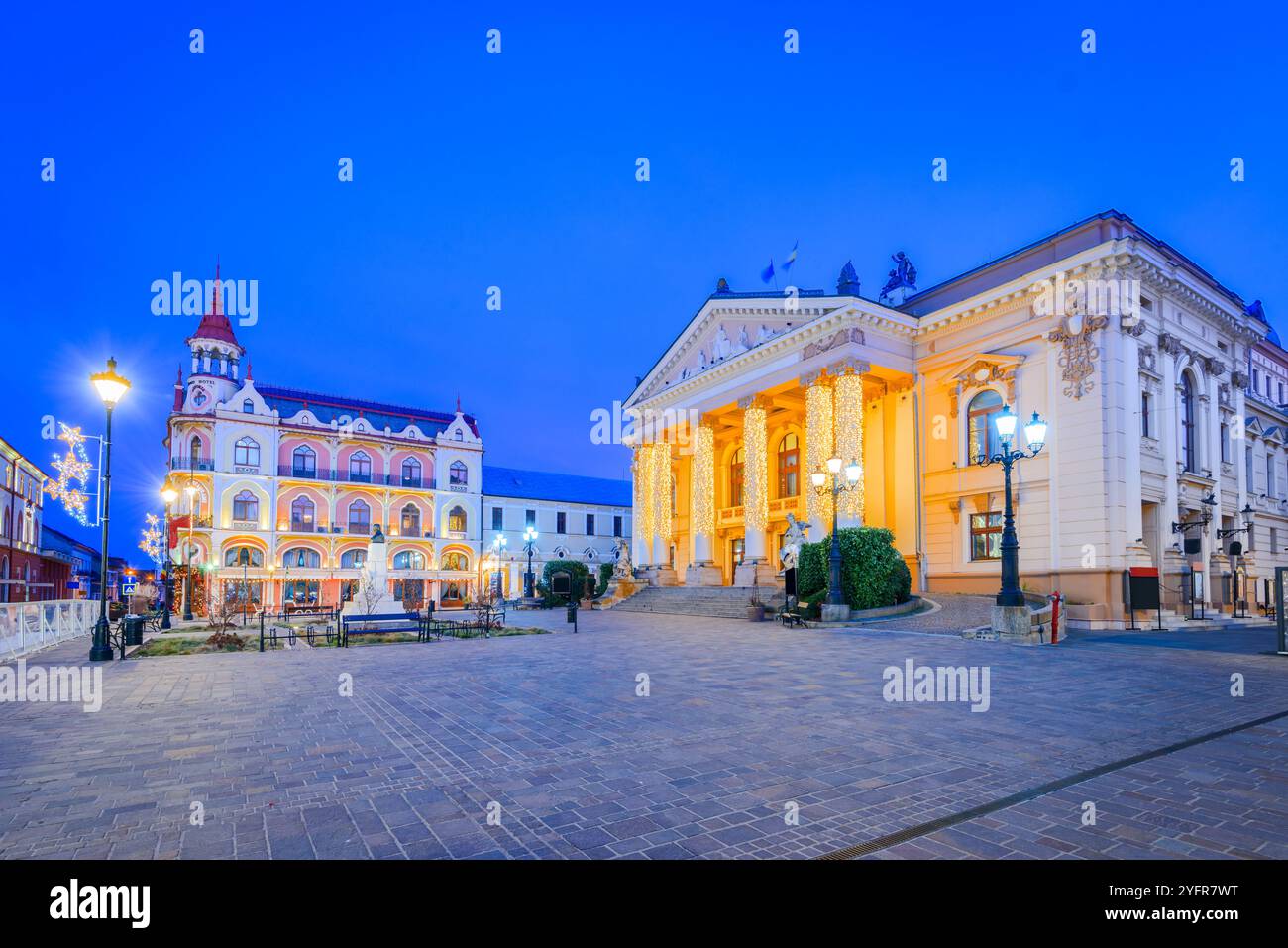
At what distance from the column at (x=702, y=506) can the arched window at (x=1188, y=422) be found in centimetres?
1994

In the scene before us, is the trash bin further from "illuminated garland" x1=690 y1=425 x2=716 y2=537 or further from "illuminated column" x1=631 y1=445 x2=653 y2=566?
"illuminated column" x1=631 y1=445 x2=653 y2=566

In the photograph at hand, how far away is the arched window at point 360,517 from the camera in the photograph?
50.4 m

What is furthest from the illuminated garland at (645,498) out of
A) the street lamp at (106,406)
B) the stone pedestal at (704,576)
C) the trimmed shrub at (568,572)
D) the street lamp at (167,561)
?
the street lamp at (106,406)

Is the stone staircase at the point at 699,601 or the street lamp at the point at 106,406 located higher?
the street lamp at the point at 106,406

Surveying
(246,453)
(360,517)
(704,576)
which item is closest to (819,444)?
(704,576)

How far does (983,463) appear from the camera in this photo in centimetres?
2566

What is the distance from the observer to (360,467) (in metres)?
51.5

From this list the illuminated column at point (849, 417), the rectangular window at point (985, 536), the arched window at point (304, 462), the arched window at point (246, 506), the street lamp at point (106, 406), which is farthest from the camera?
the arched window at point (304, 462)

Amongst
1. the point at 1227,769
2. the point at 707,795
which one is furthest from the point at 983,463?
the point at 707,795

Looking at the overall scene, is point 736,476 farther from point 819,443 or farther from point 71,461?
point 71,461

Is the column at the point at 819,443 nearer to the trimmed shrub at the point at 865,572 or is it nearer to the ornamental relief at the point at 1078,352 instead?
the trimmed shrub at the point at 865,572

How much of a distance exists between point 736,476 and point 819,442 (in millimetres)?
12240
